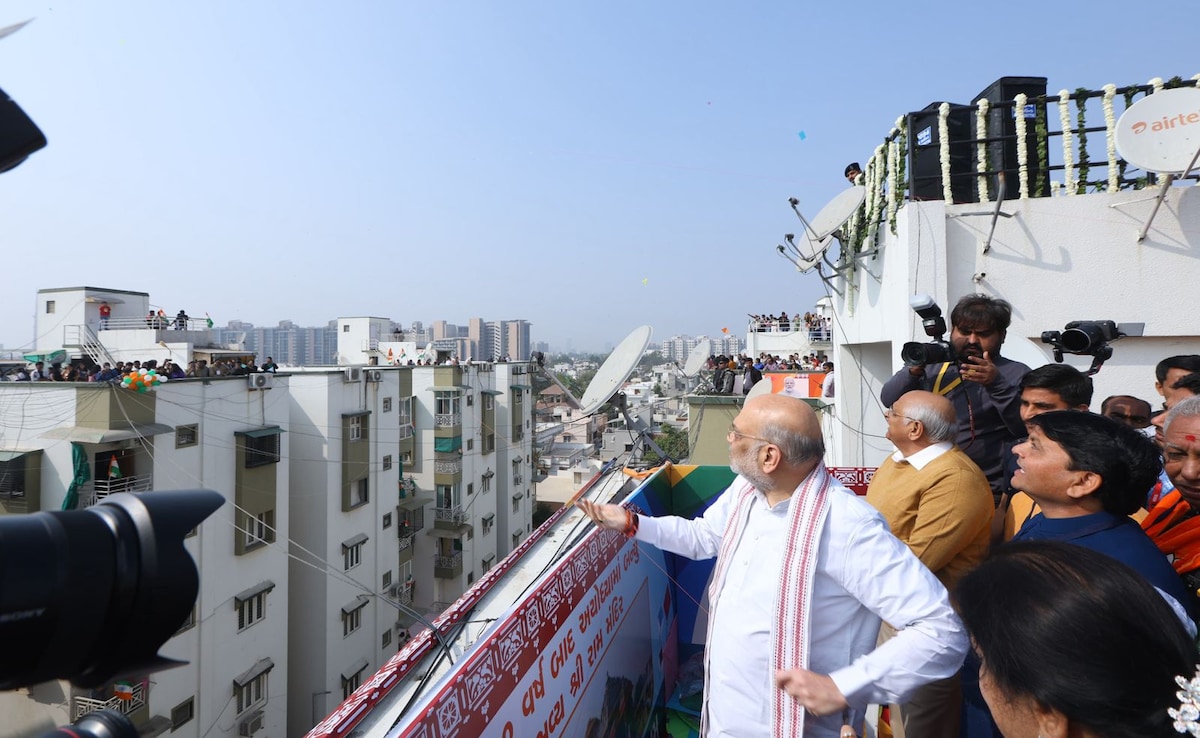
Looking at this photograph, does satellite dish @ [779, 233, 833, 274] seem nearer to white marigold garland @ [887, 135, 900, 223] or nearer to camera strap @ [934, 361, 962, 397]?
white marigold garland @ [887, 135, 900, 223]

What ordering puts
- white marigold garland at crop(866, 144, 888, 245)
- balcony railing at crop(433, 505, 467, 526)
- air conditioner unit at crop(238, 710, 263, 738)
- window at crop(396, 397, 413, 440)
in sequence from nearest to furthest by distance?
1. white marigold garland at crop(866, 144, 888, 245)
2. air conditioner unit at crop(238, 710, 263, 738)
3. window at crop(396, 397, 413, 440)
4. balcony railing at crop(433, 505, 467, 526)

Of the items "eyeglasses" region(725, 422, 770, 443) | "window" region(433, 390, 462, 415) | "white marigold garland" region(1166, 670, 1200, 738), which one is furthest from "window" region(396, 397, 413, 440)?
"white marigold garland" region(1166, 670, 1200, 738)

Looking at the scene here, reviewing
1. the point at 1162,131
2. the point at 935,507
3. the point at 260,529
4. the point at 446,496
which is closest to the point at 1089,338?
the point at 935,507

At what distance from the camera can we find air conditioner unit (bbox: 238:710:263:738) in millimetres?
11969

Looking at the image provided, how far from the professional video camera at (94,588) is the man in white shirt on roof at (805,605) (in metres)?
1.46

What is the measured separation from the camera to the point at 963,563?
2182mm

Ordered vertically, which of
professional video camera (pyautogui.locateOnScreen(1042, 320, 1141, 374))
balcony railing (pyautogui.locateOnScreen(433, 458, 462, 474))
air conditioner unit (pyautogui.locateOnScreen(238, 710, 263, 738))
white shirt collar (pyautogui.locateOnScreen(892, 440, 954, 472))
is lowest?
air conditioner unit (pyautogui.locateOnScreen(238, 710, 263, 738))

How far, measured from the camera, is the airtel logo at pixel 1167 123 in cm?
487

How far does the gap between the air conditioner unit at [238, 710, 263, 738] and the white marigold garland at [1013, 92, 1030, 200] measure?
49.7 feet

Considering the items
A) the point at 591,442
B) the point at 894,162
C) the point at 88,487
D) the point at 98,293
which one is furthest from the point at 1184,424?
the point at 591,442

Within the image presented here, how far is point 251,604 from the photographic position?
12.3 m

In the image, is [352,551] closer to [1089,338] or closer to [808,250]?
[808,250]

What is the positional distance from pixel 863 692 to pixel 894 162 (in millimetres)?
6393

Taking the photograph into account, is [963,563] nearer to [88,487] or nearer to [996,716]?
[996,716]
